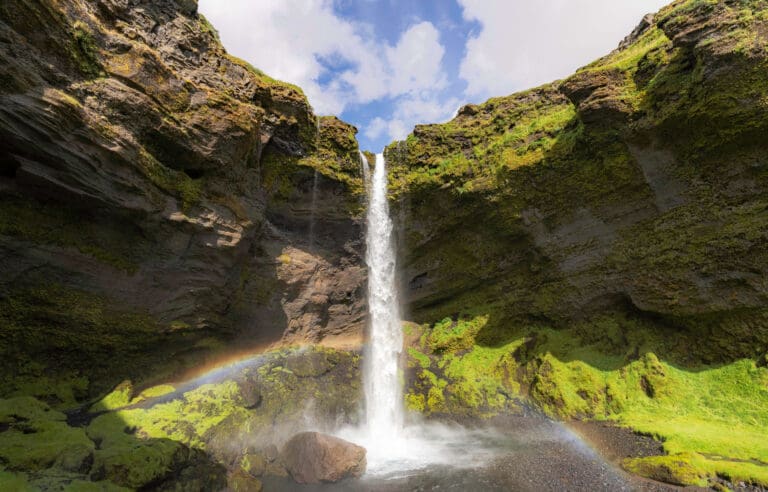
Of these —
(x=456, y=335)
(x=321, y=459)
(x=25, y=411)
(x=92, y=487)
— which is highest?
(x=456, y=335)

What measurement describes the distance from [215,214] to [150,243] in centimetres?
280

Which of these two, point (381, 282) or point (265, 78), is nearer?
point (265, 78)

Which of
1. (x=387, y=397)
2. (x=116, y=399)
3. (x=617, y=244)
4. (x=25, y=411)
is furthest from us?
(x=387, y=397)

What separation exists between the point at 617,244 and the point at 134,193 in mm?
22065

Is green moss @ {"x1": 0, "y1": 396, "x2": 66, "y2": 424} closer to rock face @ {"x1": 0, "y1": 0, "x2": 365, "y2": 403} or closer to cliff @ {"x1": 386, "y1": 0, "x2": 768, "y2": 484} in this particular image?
rock face @ {"x1": 0, "y1": 0, "x2": 365, "y2": 403}

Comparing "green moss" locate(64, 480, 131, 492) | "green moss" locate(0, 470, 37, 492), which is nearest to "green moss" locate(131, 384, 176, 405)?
"green moss" locate(64, 480, 131, 492)

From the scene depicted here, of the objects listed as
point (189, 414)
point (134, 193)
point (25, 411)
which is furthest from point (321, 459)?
point (134, 193)

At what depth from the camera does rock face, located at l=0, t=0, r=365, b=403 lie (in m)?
10.8

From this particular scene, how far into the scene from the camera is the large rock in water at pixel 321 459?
39.3ft

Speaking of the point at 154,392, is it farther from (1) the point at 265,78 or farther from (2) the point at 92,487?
(1) the point at 265,78

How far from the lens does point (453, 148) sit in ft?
73.8

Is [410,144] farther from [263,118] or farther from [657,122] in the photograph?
[657,122]

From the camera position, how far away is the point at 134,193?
1296 centimetres

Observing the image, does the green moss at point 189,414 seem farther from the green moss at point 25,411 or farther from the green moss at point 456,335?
the green moss at point 456,335
